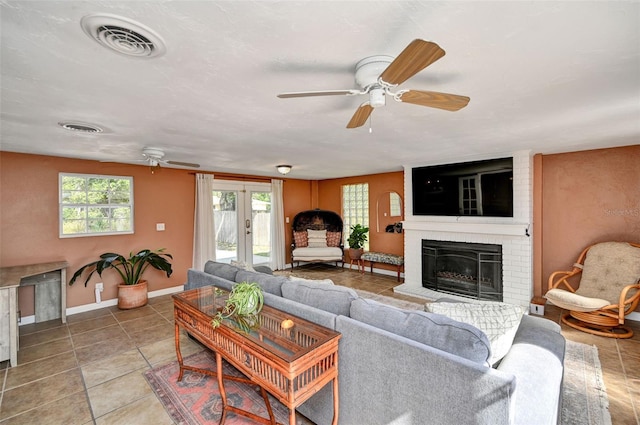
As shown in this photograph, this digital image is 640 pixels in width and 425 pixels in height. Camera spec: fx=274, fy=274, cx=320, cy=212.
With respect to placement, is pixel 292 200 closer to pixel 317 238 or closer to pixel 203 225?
pixel 317 238

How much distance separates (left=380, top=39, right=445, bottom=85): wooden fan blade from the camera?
0.97 meters

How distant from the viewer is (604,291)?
11.0 ft

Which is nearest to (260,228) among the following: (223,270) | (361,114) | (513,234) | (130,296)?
(130,296)

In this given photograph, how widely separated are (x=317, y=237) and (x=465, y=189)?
3442 millimetres

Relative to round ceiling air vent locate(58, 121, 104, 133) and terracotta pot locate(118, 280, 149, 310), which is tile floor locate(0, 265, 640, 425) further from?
round ceiling air vent locate(58, 121, 104, 133)

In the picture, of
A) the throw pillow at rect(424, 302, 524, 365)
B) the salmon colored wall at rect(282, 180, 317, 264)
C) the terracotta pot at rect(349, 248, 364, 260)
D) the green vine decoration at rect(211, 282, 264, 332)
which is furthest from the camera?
the salmon colored wall at rect(282, 180, 317, 264)

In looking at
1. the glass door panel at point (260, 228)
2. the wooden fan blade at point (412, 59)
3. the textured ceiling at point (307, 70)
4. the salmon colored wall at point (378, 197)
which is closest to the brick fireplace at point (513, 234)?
the textured ceiling at point (307, 70)

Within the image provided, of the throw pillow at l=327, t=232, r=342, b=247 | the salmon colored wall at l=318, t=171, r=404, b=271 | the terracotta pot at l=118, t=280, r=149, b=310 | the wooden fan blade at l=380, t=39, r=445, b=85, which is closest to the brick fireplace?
the salmon colored wall at l=318, t=171, r=404, b=271

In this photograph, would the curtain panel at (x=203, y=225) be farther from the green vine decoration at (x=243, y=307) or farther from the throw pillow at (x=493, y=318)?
the throw pillow at (x=493, y=318)

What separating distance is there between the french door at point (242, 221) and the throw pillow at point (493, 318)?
493 centimetres

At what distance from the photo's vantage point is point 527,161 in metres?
3.80

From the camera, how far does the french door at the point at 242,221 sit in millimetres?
5844

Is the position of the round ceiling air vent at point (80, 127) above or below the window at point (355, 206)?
above

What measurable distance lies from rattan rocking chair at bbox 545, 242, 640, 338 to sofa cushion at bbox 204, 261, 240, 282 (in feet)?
12.3
